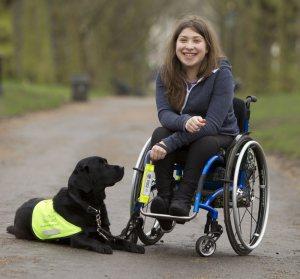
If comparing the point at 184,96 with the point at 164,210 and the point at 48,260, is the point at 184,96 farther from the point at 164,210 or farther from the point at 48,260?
the point at 48,260

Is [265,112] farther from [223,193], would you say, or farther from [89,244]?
[89,244]

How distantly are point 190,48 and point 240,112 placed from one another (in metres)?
0.71

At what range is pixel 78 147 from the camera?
15.1 metres

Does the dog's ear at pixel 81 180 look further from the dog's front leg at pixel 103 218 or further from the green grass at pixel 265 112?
the green grass at pixel 265 112

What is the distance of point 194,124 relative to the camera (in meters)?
6.45

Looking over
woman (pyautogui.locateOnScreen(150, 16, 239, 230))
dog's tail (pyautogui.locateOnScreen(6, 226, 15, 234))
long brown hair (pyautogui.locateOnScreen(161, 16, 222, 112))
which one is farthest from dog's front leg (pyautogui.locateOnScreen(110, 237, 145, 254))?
long brown hair (pyautogui.locateOnScreen(161, 16, 222, 112))

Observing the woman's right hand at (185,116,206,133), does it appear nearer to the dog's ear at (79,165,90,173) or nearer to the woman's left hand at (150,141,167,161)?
the woman's left hand at (150,141,167,161)

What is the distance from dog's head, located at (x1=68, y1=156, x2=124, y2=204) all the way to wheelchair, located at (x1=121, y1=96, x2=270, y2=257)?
13.2 inches

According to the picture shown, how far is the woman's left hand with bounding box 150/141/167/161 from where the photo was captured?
21.0 ft

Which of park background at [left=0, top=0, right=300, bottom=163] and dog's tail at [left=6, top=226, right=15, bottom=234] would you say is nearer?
dog's tail at [left=6, top=226, right=15, bottom=234]

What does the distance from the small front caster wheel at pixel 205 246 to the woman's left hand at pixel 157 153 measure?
2.20 feet

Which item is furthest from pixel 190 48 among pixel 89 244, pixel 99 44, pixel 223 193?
pixel 99 44

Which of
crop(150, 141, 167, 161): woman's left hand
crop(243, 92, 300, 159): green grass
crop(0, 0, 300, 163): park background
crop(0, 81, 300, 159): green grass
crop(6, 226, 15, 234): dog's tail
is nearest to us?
crop(150, 141, 167, 161): woman's left hand

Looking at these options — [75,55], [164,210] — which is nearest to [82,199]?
[164,210]
